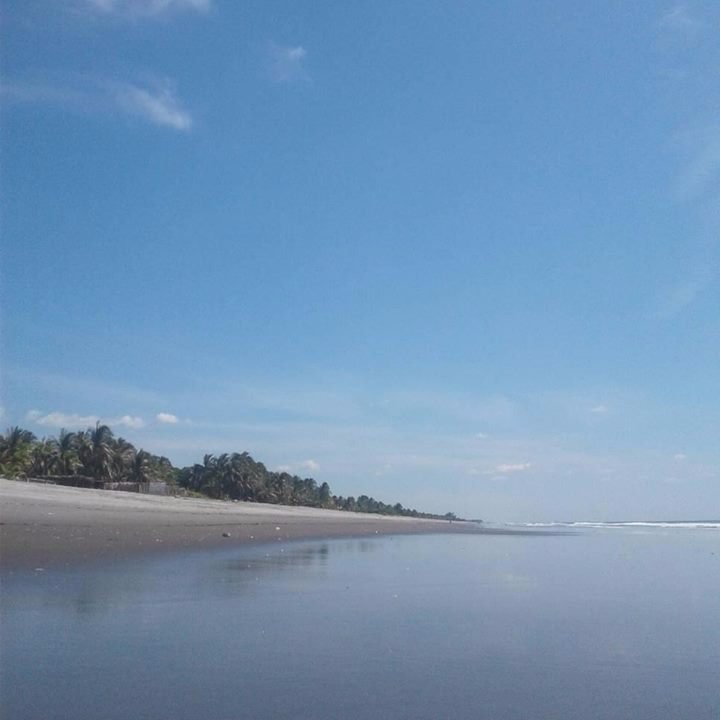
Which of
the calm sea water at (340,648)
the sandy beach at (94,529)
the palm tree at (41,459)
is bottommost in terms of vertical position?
the calm sea water at (340,648)

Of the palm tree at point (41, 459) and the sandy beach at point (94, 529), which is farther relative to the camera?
the palm tree at point (41, 459)

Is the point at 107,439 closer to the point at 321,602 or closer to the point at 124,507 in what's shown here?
the point at 124,507

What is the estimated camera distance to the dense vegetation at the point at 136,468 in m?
58.2

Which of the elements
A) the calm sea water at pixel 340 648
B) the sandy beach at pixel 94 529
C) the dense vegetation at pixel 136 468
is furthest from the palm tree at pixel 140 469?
the calm sea water at pixel 340 648

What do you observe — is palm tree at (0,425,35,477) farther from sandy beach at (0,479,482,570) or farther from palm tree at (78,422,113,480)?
sandy beach at (0,479,482,570)

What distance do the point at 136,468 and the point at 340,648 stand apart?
61.9m

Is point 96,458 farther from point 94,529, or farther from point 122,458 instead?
point 94,529

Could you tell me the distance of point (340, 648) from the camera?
9.16 meters

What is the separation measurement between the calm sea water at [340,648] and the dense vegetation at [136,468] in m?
40.3

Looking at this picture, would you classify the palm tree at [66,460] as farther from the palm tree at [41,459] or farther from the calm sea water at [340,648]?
the calm sea water at [340,648]

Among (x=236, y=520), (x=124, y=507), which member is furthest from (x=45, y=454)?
(x=124, y=507)

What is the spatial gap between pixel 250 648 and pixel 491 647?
3.01 m

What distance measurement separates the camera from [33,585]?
38.3 ft

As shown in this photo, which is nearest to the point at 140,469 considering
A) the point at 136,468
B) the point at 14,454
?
the point at 136,468
